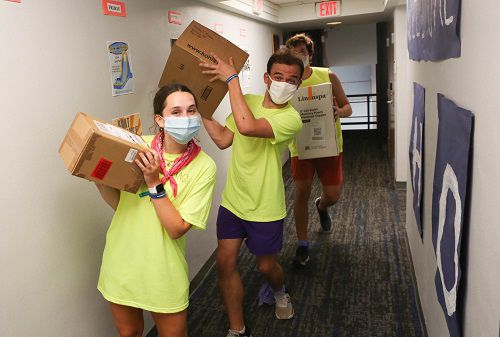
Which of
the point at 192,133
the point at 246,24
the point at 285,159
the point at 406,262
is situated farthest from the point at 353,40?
the point at 192,133

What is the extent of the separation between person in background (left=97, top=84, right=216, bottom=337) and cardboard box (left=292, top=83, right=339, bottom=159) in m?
1.35

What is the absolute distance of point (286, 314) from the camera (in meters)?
2.46

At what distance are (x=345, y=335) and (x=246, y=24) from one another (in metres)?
3.08

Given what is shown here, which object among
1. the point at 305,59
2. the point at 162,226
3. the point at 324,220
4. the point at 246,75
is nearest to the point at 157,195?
the point at 162,226

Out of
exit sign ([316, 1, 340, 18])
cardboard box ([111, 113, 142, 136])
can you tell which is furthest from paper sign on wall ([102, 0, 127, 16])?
exit sign ([316, 1, 340, 18])

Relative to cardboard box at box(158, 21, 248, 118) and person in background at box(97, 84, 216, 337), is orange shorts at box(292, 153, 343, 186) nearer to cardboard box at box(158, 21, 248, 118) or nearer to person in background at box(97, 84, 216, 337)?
cardboard box at box(158, 21, 248, 118)

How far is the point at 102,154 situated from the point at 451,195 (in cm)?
107

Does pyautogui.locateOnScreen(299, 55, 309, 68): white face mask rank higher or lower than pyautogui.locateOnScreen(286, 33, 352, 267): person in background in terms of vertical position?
higher

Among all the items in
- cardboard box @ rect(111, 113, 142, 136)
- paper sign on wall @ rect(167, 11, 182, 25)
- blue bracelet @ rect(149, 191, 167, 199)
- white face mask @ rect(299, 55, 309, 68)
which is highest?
paper sign on wall @ rect(167, 11, 182, 25)

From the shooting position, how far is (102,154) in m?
1.34

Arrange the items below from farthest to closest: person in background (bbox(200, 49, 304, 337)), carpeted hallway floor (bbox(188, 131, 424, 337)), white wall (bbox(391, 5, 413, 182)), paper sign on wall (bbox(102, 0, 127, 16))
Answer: white wall (bbox(391, 5, 413, 182)), carpeted hallway floor (bbox(188, 131, 424, 337)), person in background (bbox(200, 49, 304, 337)), paper sign on wall (bbox(102, 0, 127, 16))

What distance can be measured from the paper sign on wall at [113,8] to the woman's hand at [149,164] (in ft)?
2.87

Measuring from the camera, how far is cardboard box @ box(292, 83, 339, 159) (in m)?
2.77

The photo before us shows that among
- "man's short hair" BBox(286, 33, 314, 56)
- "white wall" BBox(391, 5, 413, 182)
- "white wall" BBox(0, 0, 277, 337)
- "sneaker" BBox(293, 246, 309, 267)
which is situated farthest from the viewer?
"white wall" BBox(391, 5, 413, 182)
